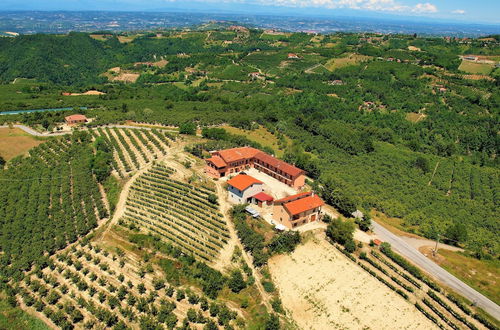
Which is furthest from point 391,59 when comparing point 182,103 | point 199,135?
point 199,135

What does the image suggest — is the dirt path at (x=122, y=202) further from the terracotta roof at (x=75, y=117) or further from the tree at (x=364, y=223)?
the tree at (x=364, y=223)

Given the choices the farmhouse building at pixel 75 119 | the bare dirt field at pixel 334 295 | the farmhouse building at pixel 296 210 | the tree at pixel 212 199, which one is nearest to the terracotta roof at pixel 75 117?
the farmhouse building at pixel 75 119

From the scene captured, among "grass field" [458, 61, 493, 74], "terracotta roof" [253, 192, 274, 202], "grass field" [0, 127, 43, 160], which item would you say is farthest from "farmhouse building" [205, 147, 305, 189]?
"grass field" [458, 61, 493, 74]

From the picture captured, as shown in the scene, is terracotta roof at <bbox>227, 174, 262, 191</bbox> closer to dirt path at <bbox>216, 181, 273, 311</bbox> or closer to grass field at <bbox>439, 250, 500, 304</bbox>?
dirt path at <bbox>216, 181, 273, 311</bbox>

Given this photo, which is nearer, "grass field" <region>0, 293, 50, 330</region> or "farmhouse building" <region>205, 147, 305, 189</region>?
"grass field" <region>0, 293, 50, 330</region>

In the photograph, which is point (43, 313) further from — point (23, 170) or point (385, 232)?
point (385, 232)

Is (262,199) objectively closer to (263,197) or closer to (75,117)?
(263,197)
